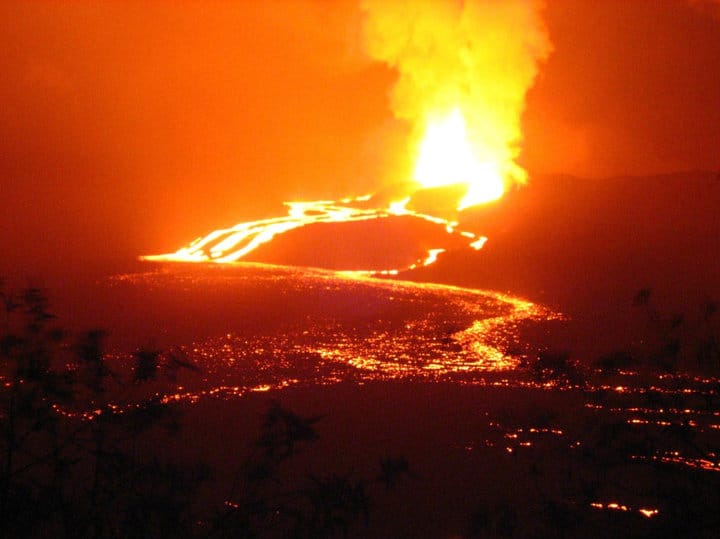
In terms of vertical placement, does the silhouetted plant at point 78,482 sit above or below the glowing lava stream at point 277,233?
below

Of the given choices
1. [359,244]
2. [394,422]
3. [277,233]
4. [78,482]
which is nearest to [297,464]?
[394,422]

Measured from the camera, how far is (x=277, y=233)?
2748 cm

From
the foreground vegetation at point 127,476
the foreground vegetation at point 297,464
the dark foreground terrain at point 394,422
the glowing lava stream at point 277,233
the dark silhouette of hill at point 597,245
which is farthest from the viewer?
the glowing lava stream at point 277,233

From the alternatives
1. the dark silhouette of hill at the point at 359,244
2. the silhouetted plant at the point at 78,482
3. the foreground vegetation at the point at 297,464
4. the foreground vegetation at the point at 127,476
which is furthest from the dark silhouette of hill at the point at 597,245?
the silhouetted plant at the point at 78,482

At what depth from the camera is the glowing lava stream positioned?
24.8 metres

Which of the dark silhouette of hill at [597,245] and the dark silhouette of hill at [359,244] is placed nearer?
the dark silhouette of hill at [597,245]

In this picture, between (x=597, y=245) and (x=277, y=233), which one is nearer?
(x=597, y=245)

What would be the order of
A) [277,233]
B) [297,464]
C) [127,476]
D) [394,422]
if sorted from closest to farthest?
[127,476] < [297,464] < [394,422] < [277,233]

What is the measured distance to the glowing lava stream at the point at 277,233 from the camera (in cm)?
2482

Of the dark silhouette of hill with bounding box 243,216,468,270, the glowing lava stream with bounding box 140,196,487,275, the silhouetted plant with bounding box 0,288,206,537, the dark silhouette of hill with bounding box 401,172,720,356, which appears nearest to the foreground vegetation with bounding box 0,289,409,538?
the silhouetted plant with bounding box 0,288,206,537

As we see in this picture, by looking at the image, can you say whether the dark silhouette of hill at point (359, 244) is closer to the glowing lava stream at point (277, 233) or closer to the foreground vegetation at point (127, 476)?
the glowing lava stream at point (277, 233)

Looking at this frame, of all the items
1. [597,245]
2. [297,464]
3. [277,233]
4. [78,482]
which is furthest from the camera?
[277,233]

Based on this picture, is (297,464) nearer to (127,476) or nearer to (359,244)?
(127,476)

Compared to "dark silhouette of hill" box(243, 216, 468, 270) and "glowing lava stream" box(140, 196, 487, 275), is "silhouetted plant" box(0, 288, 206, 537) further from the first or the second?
"dark silhouette of hill" box(243, 216, 468, 270)
